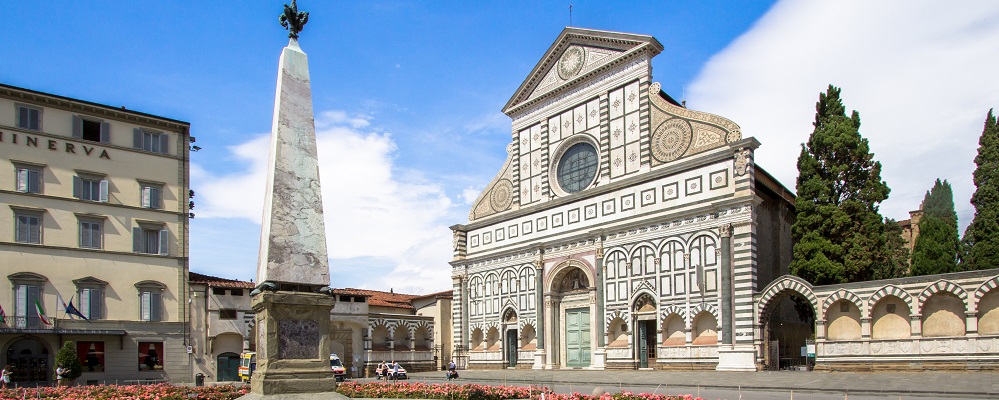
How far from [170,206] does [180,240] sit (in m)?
1.82

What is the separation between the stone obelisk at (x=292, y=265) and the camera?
1282 cm

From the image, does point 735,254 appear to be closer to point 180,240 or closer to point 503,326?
point 503,326

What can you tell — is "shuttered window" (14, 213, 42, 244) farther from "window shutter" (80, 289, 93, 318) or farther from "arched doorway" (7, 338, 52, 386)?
"arched doorway" (7, 338, 52, 386)

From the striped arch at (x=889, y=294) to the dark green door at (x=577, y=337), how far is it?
1461cm

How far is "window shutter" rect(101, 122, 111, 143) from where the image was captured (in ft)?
119

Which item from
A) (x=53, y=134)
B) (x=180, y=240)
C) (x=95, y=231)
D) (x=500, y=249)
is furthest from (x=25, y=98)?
(x=500, y=249)

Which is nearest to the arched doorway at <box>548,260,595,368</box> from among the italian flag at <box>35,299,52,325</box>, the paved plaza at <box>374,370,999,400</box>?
the paved plaza at <box>374,370,999,400</box>

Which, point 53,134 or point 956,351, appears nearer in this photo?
point 956,351

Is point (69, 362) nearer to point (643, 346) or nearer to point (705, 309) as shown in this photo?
point (643, 346)

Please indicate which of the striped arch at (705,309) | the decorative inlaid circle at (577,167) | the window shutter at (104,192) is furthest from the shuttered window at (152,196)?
the striped arch at (705,309)

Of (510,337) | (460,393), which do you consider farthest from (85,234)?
(460,393)

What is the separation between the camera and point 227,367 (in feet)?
127

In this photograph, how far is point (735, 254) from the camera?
3161 cm

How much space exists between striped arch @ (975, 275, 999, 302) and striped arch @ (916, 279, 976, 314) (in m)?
0.32
